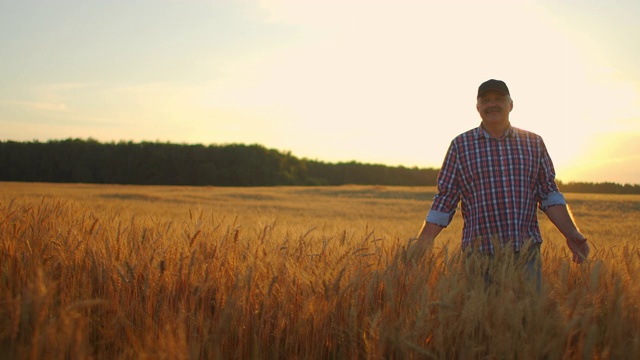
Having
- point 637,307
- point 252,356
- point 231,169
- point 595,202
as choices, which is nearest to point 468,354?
point 252,356

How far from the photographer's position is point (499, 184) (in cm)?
339

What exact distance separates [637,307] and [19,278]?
2919 mm

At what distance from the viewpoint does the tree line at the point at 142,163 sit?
40.7 meters

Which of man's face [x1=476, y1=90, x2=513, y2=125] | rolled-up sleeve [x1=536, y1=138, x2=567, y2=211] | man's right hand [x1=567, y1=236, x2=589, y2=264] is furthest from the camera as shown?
rolled-up sleeve [x1=536, y1=138, x2=567, y2=211]

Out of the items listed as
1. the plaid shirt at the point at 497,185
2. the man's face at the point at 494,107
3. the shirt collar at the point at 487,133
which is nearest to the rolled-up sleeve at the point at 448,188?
the plaid shirt at the point at 497,185

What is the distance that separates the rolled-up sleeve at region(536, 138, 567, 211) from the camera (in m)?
3.50

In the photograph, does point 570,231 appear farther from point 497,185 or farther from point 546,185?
point 497,185

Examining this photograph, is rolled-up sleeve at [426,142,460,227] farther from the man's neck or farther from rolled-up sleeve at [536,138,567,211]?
rolled-up sleeve at [536,138,567,211]

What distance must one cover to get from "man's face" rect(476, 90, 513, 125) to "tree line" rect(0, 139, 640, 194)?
4019cm

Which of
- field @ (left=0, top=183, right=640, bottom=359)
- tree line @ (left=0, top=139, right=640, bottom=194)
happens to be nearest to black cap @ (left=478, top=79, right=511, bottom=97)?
field @ (left=0, top=183, right=640, bottom=359)

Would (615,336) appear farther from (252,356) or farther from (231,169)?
(231,169)

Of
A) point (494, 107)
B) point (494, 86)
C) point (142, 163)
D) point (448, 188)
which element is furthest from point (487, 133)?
point (142, 163)

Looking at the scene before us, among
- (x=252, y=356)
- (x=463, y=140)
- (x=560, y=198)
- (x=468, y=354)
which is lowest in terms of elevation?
(x=252, y=356)

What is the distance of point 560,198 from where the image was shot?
3.49m
